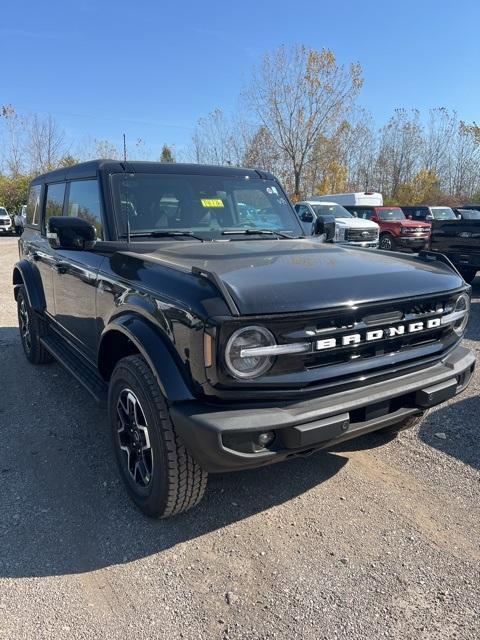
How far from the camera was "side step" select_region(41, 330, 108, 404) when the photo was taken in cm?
337

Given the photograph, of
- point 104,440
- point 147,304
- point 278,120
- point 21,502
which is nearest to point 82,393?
point 104,440

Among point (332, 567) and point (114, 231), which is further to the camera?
point (114, 231)

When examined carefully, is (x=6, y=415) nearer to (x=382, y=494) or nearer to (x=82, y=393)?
(x=82, y=393)

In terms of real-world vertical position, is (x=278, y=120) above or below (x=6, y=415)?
above

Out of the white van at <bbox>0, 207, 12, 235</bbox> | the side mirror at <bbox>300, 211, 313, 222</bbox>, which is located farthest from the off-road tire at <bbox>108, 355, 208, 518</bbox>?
the white van at <bbox>0, 207, 12, 235</bbox>

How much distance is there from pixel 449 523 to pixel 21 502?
252 centimetres

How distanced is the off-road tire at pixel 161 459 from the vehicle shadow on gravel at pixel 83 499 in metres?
0.19

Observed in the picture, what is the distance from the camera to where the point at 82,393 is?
15.2 feet

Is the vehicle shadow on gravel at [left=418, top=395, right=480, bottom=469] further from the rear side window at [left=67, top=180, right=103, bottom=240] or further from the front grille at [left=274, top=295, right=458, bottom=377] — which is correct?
the rear side window at [left=67, top=180, right=103, bottom=240]

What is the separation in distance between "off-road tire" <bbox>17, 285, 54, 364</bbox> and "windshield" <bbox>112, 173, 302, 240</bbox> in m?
2.11

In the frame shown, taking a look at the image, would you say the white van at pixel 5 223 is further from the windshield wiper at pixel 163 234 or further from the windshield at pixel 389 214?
the windshield wiper at pixel 163 234

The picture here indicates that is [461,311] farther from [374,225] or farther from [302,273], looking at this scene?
[374,225]

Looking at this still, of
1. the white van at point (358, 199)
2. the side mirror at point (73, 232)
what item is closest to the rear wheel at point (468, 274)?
the side mirror at point (73, 232)

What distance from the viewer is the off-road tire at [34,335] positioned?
511cm
